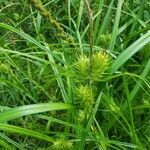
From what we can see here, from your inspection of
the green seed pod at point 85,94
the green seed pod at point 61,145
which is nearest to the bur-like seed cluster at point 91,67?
the green seed pod at point 85,94

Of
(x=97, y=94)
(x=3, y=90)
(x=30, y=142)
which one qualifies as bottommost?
(x=30, y=142)

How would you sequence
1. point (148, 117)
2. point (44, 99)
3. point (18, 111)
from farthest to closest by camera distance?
point (44, 99) < point (148, 117) < point (18, 111)

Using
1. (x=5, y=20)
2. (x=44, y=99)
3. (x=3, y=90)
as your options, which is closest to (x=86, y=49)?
(x=44, y=99)

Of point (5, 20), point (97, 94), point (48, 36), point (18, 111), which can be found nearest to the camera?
point (18, 111)

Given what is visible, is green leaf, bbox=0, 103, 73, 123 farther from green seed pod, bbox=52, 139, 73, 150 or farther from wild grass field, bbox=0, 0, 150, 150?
green seed pod, bbox=52, 139, 73, 150

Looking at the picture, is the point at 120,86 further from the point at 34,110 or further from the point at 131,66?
the point at 34,110

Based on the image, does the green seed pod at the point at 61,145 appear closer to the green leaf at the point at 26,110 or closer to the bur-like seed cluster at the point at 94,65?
the green leaf at the point at 26,110

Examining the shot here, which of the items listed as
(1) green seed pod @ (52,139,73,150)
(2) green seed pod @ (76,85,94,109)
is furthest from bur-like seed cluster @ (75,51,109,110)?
(1) green seed pod @ (52,139,73,150)

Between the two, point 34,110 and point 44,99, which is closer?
point 34,110

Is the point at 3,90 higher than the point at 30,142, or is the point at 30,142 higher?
the point at 3,90
